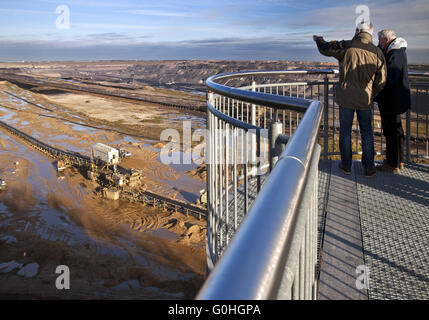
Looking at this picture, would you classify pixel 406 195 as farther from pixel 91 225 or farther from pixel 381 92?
pixel 91 225

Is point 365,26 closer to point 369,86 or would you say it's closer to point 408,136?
point 369,86

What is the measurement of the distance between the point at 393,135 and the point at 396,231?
2.00 meters

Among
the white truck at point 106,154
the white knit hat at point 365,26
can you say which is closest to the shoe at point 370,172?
the white knit hat at point 365,26

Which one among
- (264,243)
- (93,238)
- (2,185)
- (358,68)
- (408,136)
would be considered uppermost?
(358,68)

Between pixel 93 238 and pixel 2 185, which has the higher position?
pixel 2 185

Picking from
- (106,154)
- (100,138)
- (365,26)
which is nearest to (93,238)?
(106,154)

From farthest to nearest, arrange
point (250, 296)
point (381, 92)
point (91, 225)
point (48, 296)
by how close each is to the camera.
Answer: point (91, 225) < point (48, 296) < point (381, 92) < point (250, 296)

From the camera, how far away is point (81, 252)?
19672 mm

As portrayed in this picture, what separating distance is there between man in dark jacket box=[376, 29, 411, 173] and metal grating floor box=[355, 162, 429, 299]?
26.0 inches

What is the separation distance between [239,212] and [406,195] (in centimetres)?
225

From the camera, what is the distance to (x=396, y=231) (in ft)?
13.3

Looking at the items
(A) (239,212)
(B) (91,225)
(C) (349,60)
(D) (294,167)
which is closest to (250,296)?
(D) (294,167)

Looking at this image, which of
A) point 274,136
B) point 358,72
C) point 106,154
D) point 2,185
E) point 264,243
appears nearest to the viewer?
point 264,243

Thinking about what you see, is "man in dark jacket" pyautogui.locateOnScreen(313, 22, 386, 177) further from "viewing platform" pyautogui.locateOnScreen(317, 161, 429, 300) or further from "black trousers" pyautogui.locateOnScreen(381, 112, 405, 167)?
"viewing platform" pyautogui.locateOnScreen(317, 161, 429, 300)
